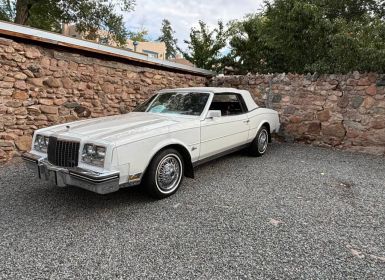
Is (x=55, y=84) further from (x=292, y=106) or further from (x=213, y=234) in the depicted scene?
(x=292, y=106)

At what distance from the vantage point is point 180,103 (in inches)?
169

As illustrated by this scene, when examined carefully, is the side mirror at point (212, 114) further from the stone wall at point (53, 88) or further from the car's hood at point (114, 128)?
the stone wall at point (53, 88)

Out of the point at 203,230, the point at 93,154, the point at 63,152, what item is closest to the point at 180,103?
the point at 93,154

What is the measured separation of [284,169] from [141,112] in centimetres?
269

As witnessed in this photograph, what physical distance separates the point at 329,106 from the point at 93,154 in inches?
225

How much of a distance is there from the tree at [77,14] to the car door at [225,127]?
30.3ft

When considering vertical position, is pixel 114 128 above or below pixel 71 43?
below

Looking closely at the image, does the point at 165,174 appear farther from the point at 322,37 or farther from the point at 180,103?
the point at 322,37

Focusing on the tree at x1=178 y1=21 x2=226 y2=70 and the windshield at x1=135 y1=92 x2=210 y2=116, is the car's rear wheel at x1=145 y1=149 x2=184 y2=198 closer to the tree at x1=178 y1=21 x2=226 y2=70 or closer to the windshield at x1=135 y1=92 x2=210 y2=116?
the windshield at x1=135 y1=92 x2=210 y2=116

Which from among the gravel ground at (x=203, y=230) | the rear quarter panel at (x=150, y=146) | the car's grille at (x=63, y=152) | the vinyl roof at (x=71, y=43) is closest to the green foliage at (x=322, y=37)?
the gravel ground at (x=203, y=230)

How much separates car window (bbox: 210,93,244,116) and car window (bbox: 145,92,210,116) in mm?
205

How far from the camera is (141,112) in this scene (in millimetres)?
4422

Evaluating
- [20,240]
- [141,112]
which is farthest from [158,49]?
[20,240]

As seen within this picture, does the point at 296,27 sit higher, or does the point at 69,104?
the point at 296,27
